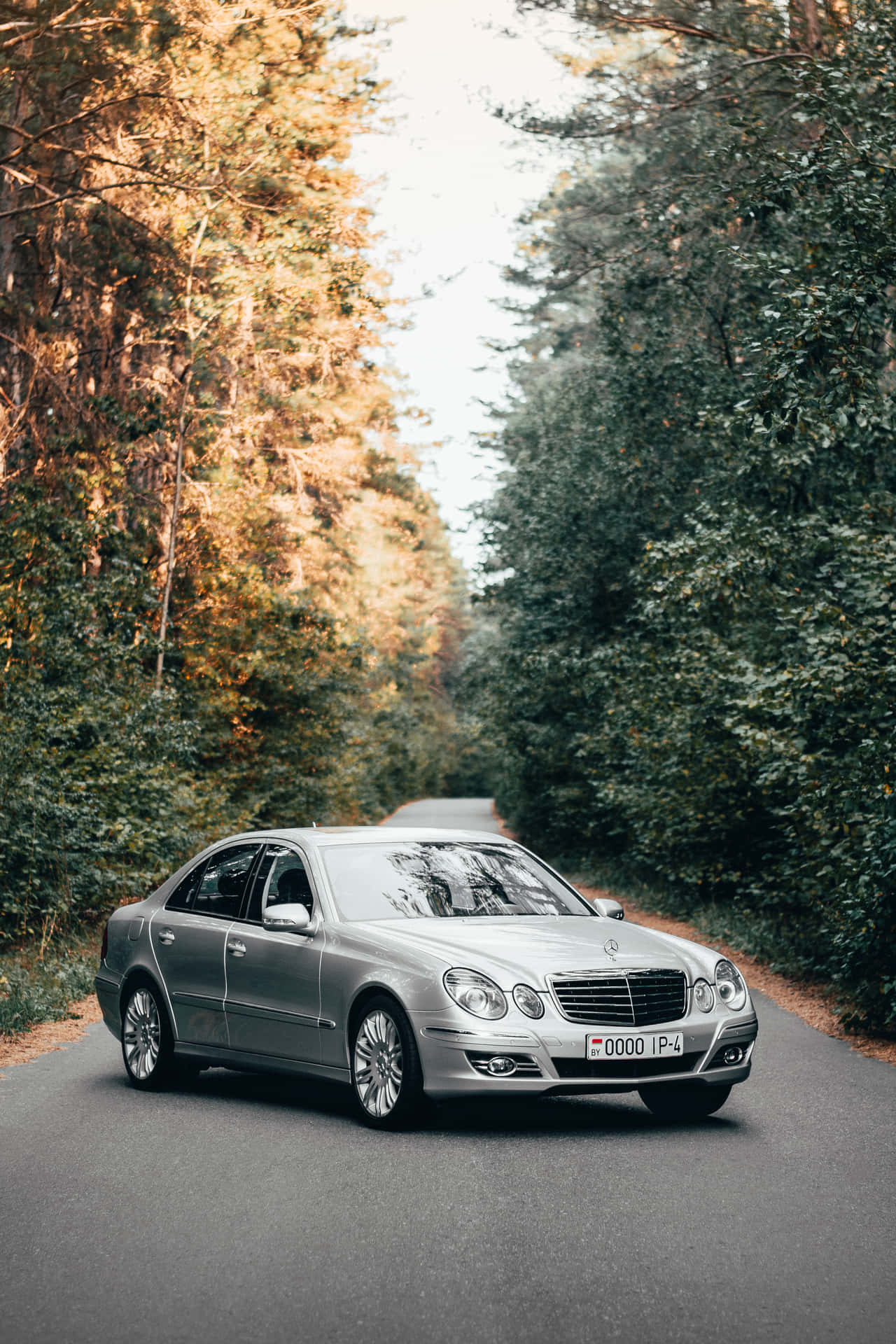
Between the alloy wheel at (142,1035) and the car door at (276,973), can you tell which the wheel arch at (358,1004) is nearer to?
the car door at (276,973)

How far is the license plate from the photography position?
7566mm

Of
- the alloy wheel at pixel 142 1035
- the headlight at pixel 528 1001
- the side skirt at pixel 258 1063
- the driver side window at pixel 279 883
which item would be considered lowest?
the alloy wheel at pixel 142 1035

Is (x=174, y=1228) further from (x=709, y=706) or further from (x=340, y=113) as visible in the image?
(x=340, y=113)

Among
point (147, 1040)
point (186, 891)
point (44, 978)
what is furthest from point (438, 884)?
point (44, 978)

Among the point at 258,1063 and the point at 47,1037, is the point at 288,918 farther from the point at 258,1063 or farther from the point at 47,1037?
the point at 47,1037

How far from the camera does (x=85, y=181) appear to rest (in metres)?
23.5

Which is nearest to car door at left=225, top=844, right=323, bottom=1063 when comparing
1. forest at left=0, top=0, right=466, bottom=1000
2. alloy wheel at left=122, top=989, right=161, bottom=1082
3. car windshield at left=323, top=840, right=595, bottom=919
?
car windshield at left=323, top=840, right=595, bottom=919

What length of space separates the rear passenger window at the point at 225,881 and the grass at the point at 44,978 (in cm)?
290

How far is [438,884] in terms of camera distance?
8891 mm

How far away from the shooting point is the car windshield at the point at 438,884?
8.69 meters

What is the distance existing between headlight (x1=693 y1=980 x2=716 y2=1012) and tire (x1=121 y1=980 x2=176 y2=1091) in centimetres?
345

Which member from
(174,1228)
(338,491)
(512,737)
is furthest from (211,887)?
(338,491)

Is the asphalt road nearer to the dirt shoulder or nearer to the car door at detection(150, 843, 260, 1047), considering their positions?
the car door at detection(150, 843, 260, 1047)

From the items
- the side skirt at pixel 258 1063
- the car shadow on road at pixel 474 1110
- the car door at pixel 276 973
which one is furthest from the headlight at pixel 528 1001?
the car door at pixel 276 973
